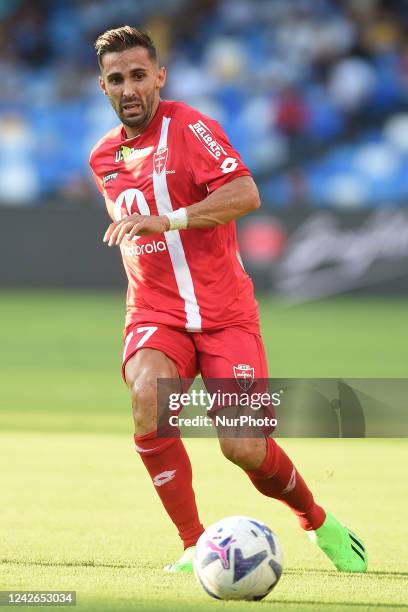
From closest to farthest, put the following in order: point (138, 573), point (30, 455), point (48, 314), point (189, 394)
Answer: point (138, 573) < point (189, 394) < point (30, 455) < point (48, 314)

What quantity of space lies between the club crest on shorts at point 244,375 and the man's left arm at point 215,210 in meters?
0.68

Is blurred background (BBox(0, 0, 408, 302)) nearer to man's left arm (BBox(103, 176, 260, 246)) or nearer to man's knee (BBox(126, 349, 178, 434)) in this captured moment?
man's left arm (BBox(103, 176, 260, 246))

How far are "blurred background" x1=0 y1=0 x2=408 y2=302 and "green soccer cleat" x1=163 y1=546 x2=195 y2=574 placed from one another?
13.2 metres

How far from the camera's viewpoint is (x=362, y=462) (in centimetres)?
841

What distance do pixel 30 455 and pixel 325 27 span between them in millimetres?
15828

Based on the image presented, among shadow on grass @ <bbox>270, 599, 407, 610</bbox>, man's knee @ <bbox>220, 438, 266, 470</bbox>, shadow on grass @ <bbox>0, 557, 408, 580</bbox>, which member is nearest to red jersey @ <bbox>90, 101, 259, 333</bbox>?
man's knee @ <bbox>220, 438, 266, 470</bbox>

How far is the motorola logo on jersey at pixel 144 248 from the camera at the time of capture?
5.90 meters

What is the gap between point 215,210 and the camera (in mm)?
5617

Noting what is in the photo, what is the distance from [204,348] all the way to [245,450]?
1.91 feet

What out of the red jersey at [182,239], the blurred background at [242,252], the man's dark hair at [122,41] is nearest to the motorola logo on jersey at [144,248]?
the red jersey at [182,239]

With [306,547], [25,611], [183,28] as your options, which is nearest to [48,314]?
[183,28]

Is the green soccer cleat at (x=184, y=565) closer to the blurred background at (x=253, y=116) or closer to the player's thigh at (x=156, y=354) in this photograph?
the player's thigh at (x=156, y=354)

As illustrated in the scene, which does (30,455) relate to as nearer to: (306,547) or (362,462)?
(362,462)

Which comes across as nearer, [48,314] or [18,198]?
[48,314]
